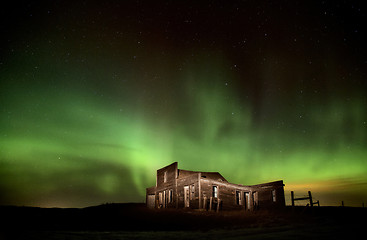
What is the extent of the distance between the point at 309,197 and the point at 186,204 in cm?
1309

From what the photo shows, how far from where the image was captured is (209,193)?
24.2 metres

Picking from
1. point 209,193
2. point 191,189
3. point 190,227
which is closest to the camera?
point 190,227

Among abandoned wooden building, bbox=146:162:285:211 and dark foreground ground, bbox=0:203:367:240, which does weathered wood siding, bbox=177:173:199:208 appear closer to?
abandoned wooden building, bbox=146:162:285:211

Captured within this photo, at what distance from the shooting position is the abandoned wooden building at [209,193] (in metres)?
24.0

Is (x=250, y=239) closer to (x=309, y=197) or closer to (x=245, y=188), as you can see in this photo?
(x=309, y=197)

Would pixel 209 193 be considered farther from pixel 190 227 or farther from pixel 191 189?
pixel 190 227

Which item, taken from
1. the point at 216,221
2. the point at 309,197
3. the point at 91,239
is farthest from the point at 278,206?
the point at 91,239

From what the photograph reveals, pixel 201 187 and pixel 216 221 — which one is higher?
pixel 201 187

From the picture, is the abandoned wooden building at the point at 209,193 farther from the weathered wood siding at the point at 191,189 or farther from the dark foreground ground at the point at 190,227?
the dark foreground ground at the point at 190,227

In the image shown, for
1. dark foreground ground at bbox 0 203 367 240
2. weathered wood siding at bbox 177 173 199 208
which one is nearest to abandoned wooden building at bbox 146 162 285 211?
weathered wood siding at bbox 177 173 199 208

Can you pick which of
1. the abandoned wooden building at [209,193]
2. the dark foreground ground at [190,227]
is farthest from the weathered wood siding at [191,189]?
the dark foreground ground at [190,227]

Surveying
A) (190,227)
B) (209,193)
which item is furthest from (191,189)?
(190,227)

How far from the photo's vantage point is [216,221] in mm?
16672

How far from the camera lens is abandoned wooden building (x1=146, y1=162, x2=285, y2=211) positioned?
2395 cm
